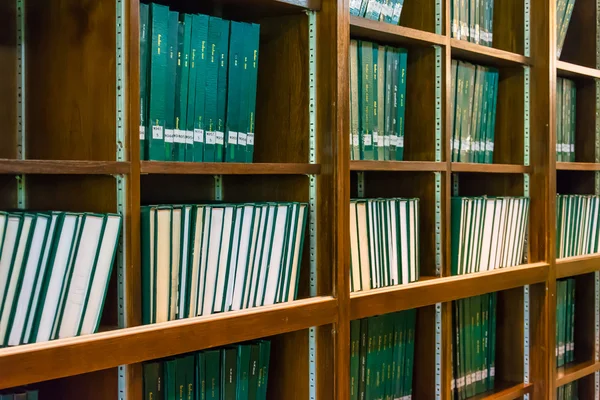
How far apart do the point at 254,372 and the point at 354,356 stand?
13.9 inches

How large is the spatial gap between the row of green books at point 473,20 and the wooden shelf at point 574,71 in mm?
347

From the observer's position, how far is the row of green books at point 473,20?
227 cm

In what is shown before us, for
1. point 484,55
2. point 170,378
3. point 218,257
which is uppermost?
point 484,55

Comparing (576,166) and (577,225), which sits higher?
(576,166)

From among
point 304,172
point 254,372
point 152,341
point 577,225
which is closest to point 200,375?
point 254,372

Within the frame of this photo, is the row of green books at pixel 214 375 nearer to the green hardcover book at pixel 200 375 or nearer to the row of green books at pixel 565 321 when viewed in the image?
the green hardcover book at pixel 200 375

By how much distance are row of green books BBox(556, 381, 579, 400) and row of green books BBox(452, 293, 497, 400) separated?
486 millimetres

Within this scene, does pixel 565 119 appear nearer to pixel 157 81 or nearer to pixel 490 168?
pixel 490 168

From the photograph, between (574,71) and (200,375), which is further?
(574,71)

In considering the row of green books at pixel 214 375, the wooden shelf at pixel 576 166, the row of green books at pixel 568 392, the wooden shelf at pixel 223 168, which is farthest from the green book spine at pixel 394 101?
the row of green books at pixel 568 392

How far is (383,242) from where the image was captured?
6.74 ft

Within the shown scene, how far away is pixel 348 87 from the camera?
73.4 inches

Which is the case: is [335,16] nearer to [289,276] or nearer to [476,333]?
[289,276]

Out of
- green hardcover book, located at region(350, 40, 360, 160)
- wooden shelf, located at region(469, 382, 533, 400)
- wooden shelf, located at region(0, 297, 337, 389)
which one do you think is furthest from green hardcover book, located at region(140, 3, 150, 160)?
wooden shelf, located at region(469, 382, 533, 400)
